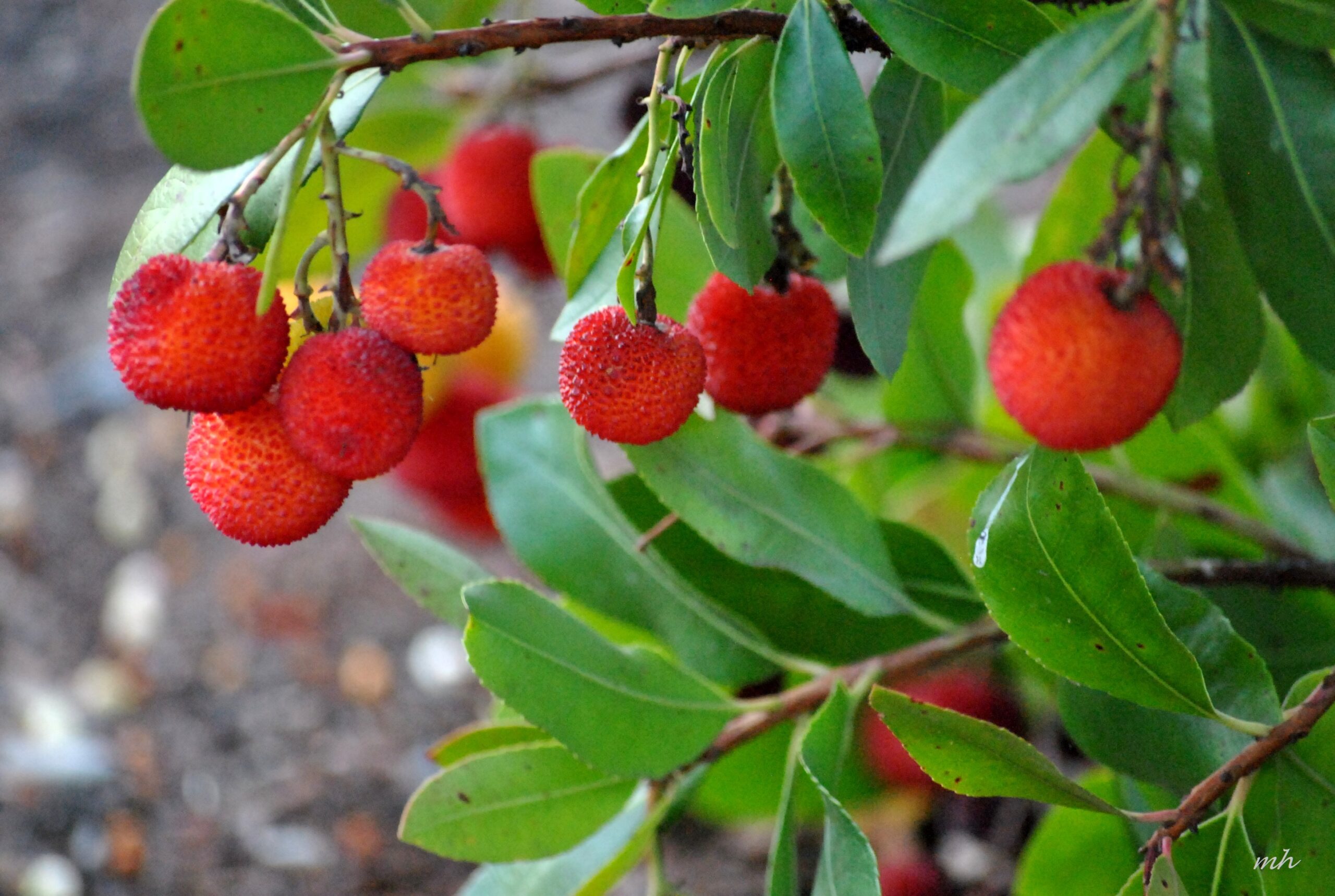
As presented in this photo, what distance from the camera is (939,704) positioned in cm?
126

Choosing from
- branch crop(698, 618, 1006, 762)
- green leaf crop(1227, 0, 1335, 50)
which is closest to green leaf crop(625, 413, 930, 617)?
branch crop(698, 618, 1006, 762)

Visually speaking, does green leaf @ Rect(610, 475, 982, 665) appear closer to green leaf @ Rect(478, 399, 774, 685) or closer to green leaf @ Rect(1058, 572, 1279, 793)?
green leaf @ Rect(478, 399, 774, 685)

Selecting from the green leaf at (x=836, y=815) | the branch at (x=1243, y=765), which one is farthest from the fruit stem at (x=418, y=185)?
the branch at (x=1243, y=765)

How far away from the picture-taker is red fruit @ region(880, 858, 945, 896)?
1.25 meters

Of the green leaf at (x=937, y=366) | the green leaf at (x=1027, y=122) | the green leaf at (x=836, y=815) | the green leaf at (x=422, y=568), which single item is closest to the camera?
the green leaf at (x=1027, y=122)

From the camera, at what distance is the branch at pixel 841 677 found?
2.61 ft

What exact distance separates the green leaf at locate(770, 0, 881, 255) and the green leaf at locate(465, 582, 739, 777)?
287mm

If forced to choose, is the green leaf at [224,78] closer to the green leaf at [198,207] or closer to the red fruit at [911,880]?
the green leaf at [198,207]

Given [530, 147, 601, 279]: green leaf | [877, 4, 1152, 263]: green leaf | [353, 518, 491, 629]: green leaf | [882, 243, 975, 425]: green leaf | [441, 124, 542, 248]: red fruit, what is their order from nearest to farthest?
[877, 4, 1152, 263]: green leaf < [353, 518, 491, 629]: green leaf < [530, 147, 601, 279]: green leaf < [882, 243, 975, 425]: green leaf < [441, 124, 542, 248]: red fruit

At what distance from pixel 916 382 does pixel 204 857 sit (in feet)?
3.43

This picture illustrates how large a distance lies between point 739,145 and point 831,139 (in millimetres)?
58

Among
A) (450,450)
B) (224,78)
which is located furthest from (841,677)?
(450,450)

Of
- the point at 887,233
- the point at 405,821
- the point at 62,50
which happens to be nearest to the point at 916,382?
the point at 887,233

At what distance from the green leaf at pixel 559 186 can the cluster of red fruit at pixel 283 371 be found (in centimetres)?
37
